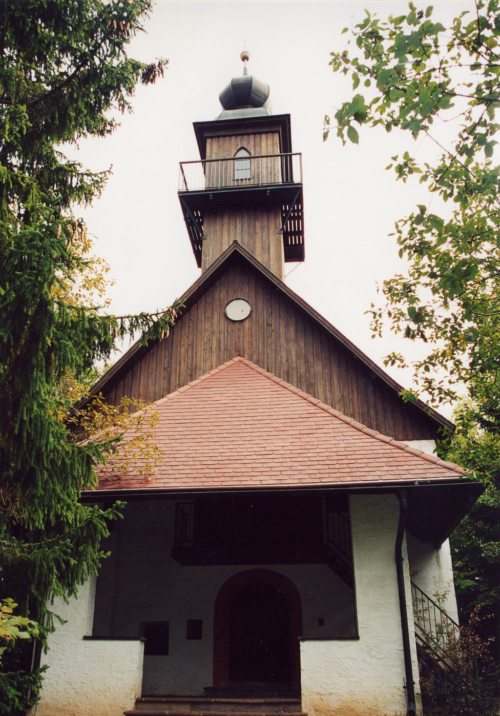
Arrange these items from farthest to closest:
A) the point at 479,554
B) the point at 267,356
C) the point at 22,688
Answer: the point at 479,554
the point at 267,356
the point at 22,688

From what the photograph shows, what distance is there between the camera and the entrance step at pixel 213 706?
755cm

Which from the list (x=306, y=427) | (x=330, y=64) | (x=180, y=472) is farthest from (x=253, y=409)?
(x=330, y=64)

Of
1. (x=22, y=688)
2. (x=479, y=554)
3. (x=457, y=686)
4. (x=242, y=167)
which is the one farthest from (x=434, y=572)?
(x=242, y=167)

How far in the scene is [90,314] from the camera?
6.88 metres

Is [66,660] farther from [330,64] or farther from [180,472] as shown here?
[330,64]

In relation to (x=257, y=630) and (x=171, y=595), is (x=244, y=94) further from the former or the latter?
(x=257, y=630)

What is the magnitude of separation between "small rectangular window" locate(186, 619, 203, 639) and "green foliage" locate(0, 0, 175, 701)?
376cm

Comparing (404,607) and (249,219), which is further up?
(249,219)

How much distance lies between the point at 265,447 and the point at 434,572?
4.64m

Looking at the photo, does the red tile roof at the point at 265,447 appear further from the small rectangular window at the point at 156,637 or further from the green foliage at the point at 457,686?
the small rectangular window at the point at 156,637

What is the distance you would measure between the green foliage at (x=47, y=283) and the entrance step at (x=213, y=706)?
1805 mm

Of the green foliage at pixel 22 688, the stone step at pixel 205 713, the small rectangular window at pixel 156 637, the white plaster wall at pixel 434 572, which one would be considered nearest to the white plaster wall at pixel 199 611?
the small rectangular window at pixel 156 637

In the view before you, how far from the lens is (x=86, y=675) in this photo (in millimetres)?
7848

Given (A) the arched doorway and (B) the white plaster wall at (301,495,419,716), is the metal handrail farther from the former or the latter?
(A) the arched doorway
